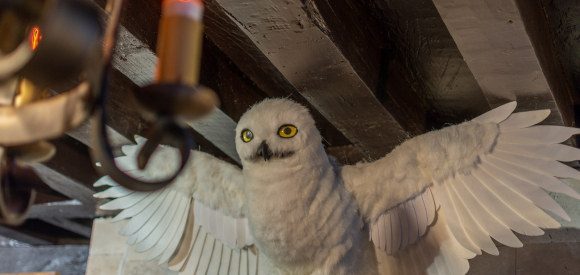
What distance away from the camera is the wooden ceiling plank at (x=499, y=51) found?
1.29m

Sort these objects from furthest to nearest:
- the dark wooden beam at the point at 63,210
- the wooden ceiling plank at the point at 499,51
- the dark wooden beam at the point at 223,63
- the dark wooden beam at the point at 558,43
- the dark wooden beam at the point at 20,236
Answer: the dark wooden beam at the point at 20,236 < the dark wooden beam at the point at 63,210 < the dark wooden beam at the point at 223,63 < the dark wooden beam at the point at 558,43 < the wooden ceiling plank at the point at 499,51

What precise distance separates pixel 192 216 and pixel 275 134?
59 cm

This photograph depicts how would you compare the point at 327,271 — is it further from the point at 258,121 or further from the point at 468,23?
the point at 468,23

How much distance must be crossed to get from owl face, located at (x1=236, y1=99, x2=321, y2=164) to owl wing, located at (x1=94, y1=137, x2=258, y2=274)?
26 centimetres

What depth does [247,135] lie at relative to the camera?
1.67 m

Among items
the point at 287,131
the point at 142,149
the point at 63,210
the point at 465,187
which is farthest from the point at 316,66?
the point at 63,210

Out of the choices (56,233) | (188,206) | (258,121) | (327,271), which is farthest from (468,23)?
(56,233)

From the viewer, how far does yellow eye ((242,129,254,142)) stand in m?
1.65

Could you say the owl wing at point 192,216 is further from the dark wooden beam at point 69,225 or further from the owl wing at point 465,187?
the dark wooden beam at point 69,225

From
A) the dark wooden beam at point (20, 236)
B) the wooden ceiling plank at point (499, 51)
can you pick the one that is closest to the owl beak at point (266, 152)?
the wooden ceiling plank at point (499, 51)

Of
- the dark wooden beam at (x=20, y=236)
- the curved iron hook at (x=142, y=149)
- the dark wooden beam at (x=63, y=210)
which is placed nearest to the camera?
the curved iron hook at (x=142, y=149)

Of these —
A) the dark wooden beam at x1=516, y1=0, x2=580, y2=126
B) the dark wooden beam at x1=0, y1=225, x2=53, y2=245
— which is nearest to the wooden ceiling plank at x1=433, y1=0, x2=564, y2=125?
the dark wooden beam at x1=516, y1=0, x2=580, y2=126

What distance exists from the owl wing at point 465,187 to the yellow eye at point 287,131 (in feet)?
0.88

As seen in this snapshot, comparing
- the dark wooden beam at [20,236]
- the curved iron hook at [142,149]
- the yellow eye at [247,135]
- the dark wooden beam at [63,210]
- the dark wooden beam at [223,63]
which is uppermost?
the dark wooden beam at [223,63]
